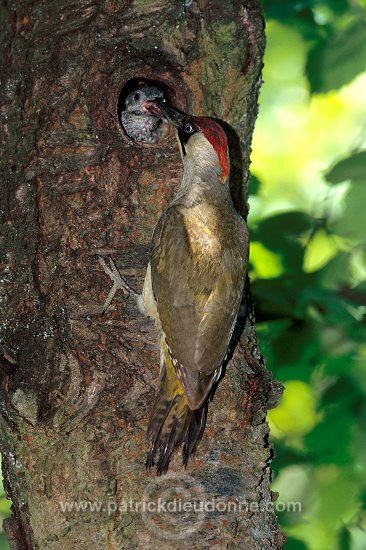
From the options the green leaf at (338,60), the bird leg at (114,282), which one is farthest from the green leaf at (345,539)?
the green leaf at (338,60)

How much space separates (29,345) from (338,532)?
1.58m

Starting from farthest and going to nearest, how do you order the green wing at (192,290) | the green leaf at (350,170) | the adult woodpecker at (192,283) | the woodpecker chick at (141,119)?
the woodpecker chick at (141,119) < the green leaf at (350,170) < the green wing at (192,290) < the adult woodpecker at (192,283)

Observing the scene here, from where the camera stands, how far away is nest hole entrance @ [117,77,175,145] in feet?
12.2

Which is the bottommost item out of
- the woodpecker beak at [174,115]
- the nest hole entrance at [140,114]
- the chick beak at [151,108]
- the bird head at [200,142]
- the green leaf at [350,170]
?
the bird head at [200,142]

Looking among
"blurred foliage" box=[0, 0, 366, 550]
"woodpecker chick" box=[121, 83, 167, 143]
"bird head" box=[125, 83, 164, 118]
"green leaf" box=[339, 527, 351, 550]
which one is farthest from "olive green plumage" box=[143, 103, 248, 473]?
"green leaf" box=[339, 527, 351, 550]

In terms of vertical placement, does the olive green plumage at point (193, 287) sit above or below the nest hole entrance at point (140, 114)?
below

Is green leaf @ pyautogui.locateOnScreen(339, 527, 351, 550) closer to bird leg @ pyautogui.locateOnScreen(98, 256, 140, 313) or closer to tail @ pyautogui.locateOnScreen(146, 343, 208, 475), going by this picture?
tail @ pyautogui.locateOnScreen(146, 343, 208, 475)

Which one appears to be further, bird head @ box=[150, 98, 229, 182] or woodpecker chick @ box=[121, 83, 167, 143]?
woodpecker chick @ box=[121, 83, 167, 143]

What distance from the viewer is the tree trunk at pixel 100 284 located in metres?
2.29

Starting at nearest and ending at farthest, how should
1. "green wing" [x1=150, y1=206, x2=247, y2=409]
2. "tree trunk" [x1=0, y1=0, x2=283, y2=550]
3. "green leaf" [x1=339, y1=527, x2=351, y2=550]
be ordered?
"tree trunk" [x1=0, y1=0, x2=283, y2=550] < "green wing" [x1=150, y1=206, x2=247, y2=409] < "green leaf" [x1=339, y1=527, x2=351, y2=550]

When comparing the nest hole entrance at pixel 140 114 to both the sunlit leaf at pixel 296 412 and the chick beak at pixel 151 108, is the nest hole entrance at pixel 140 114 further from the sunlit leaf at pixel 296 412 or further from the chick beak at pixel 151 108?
the sunlit leaf at pixel 296 412

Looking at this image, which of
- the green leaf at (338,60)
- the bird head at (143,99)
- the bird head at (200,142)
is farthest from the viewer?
the bird head at (143,99)

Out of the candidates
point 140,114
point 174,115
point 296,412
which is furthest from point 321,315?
point 140,114

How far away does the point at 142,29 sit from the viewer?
8.96 ft
